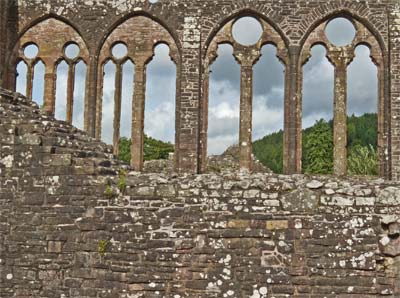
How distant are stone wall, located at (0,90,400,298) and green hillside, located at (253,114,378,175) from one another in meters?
19.9

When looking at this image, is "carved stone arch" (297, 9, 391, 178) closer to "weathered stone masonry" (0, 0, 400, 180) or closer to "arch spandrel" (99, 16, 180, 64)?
"weathered stone masonry" (0, 0, 400, 180)

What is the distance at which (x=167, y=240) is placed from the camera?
5.64 m

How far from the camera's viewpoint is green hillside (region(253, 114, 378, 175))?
31312 millimetres

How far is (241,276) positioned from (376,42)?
9.89 m

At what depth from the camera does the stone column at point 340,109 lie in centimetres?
1326

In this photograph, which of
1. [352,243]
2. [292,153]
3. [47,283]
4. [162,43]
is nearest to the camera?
[352,243]

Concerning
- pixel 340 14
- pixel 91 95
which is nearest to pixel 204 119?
pixel 91 95

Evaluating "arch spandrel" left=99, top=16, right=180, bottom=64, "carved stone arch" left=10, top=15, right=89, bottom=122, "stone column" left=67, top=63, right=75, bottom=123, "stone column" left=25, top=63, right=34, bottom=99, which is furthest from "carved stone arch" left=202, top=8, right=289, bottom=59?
"stone column" left=25, top=63, right=34, bottom=99

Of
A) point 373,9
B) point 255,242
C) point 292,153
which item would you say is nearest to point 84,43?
point 292,153

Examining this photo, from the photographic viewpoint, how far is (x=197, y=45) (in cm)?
1364

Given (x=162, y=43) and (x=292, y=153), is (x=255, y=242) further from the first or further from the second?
(x=162, y=43)

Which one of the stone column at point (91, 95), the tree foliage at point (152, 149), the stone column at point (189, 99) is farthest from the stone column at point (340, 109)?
the tree foliage at point (152, 149)

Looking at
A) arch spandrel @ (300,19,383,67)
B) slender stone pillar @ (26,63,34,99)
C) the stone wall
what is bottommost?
the stone wall

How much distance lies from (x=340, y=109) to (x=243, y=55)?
2702 mm
